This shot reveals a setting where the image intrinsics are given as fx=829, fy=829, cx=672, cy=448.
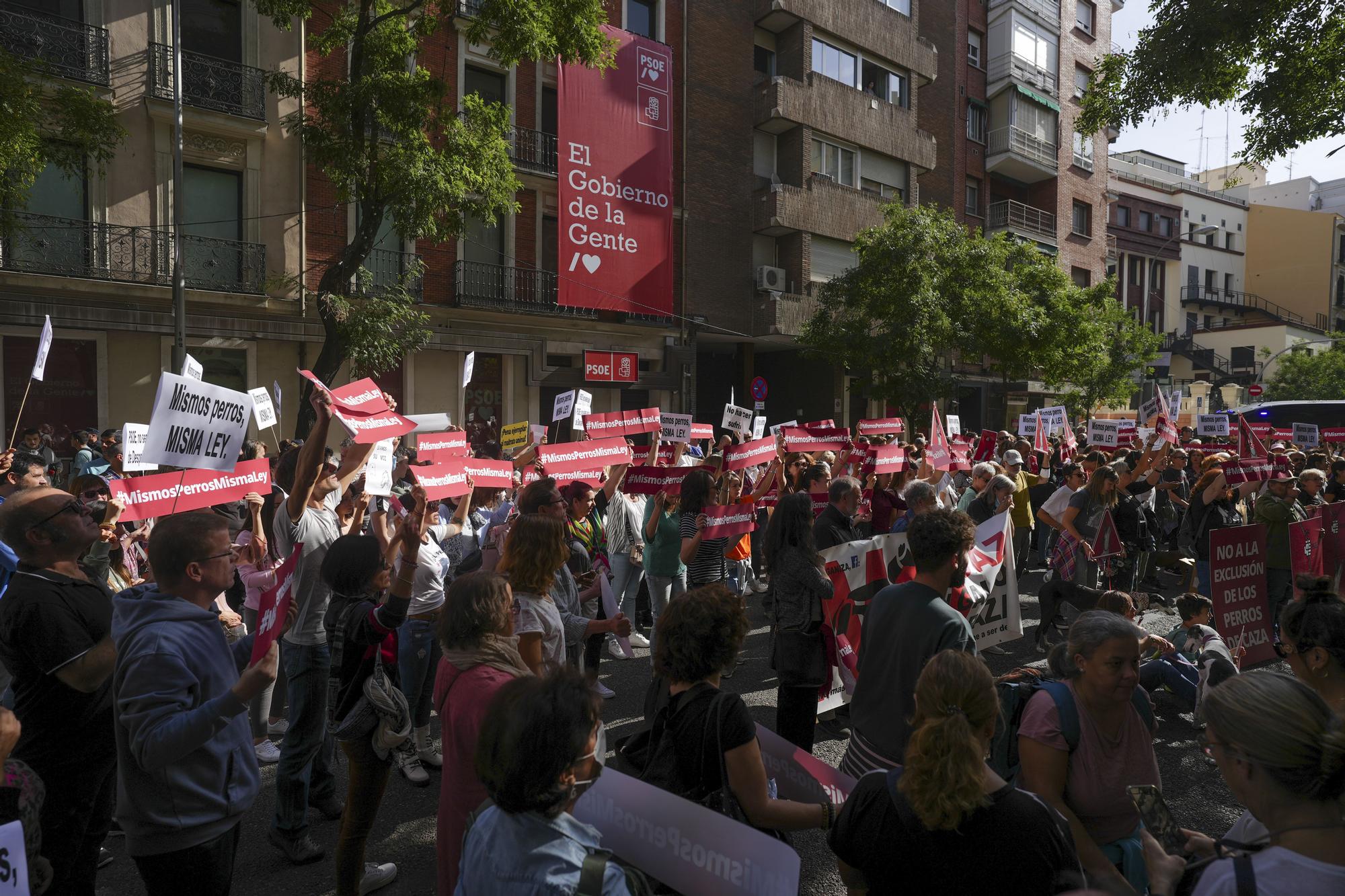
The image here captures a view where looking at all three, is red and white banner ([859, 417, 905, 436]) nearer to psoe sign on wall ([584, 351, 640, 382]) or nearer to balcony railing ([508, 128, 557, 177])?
psoe sign on wall ([584, 351, 640, 382])

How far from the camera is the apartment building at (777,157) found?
2422 cm

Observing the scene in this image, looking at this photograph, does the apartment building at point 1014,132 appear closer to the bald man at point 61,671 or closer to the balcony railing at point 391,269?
the balcony railing at point 391,269

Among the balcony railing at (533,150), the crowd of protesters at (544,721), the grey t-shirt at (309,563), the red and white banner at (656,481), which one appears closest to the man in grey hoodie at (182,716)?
the crowd of protesters at (544,721)

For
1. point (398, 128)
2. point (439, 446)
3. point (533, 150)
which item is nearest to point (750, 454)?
point (439, 446)

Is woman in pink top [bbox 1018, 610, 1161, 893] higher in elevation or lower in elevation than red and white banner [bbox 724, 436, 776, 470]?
lower

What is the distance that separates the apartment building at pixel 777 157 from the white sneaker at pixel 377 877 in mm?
21027

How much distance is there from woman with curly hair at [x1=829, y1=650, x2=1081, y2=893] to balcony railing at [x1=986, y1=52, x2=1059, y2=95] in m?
35.2

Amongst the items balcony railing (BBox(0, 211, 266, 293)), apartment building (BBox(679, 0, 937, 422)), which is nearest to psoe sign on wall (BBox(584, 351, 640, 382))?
apartment building (BBox(679, 0, 937, 422))

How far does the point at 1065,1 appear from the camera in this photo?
112 feet

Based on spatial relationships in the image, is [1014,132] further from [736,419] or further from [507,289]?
[736,419]

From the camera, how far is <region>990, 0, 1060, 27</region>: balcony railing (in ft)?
105

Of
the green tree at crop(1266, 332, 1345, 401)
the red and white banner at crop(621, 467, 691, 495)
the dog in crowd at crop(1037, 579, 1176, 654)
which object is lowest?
the dog in crowd at crop(1037, 579, 1176, 654)

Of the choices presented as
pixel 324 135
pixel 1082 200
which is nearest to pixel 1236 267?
pixel 1082 200

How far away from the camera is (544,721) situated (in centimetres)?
180
